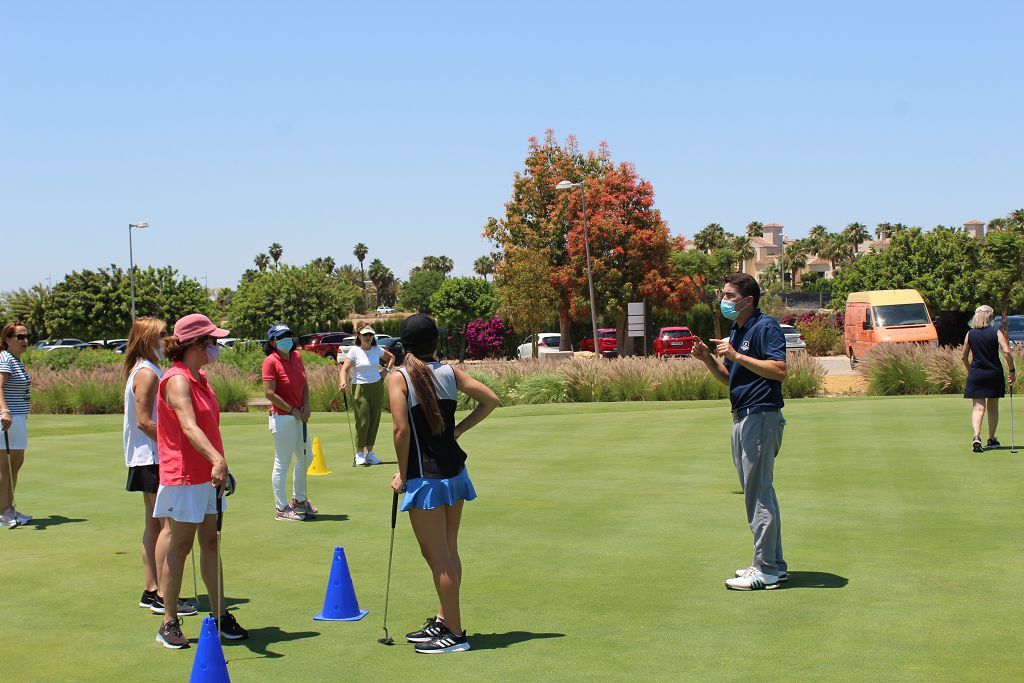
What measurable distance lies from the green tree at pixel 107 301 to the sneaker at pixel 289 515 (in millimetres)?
59884

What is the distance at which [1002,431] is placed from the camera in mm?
16578

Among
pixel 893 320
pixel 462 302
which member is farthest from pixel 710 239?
pixel 893 320

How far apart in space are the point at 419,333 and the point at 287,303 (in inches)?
2740

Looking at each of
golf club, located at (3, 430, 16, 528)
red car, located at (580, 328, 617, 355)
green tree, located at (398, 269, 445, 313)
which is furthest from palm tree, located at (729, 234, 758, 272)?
golf club, located at (3, 430, 16, 528)

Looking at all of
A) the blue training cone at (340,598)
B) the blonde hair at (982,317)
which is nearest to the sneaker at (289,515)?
the blue training cone at (340,598)

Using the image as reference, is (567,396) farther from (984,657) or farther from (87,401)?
A: (984,657)

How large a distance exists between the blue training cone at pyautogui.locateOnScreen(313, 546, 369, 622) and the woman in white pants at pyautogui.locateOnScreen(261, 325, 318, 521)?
12.1ft

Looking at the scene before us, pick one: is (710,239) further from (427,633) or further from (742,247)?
(427,633)

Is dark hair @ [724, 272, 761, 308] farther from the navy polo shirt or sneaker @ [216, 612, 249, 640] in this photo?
sneaker @ [216, 612, 249, 640]

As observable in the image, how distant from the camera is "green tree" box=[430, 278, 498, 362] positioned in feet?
230

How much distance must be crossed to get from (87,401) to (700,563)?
23.8 m

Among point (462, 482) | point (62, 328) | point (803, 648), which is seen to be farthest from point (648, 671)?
point (62, 328)

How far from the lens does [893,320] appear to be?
3525 cm

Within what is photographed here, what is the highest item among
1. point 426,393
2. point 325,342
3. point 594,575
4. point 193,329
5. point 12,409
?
point 193,329
